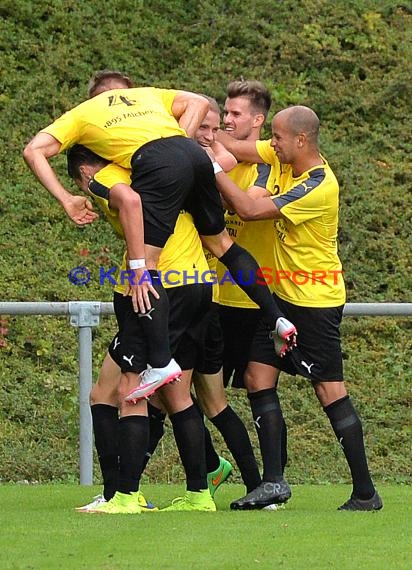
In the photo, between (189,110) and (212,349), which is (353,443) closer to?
(212,349)

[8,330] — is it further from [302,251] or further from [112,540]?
[112,540]

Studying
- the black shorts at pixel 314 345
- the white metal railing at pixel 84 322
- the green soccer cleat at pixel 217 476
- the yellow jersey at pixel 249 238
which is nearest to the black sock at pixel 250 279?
the black shorts at pixel 314 345

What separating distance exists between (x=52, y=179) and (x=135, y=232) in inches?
19.6

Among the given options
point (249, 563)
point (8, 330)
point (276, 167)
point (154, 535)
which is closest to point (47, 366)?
point (8, 330)

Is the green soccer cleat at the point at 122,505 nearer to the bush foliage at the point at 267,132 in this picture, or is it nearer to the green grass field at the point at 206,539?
the green grass field at the point at 206,539

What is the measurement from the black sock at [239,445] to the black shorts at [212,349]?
28cm

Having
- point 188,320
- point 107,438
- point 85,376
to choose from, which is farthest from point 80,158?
point 85,376

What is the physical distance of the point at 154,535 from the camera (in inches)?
226

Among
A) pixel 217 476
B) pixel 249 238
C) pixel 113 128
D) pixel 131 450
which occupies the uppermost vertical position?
pixel 113 128

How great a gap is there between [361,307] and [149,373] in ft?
8.99

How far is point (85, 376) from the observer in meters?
8.72

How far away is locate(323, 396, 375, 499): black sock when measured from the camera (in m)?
6.95

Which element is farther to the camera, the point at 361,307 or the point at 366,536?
the point at 361,307

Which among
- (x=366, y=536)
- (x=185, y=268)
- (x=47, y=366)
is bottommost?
(x=47, y=366)
